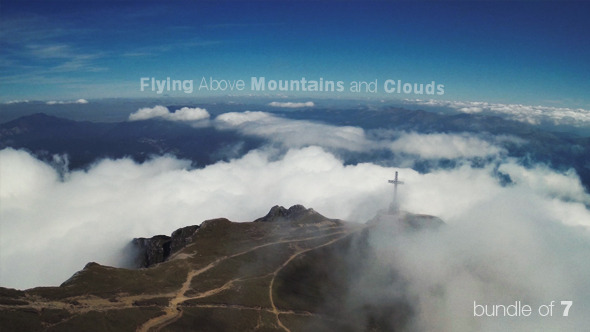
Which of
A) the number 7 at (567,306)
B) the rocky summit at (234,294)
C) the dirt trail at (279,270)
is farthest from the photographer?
the number 7 at (567,306)

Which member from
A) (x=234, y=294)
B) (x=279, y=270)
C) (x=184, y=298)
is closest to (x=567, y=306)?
(x=279, y=270)

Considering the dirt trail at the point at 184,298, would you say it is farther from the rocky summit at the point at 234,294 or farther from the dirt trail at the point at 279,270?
the rocky summit at the point at 234,294

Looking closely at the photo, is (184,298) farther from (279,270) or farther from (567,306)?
(567,306)

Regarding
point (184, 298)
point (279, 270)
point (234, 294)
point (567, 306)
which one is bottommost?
point (567, 306)

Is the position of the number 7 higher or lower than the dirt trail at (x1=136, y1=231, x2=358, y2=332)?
lower

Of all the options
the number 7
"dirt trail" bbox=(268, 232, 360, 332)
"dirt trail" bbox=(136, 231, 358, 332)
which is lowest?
the number 7

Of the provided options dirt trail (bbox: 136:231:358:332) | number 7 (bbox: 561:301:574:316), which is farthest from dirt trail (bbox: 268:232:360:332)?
number 7 (bbox: 561:301:574:316)

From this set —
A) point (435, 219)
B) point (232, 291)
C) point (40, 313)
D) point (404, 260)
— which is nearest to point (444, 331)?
point (404, 260)

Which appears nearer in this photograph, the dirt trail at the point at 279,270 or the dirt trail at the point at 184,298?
the dirt trail at the point at 184,298

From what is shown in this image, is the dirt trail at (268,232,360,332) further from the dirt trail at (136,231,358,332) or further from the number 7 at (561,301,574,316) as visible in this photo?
the number 7 at (561,301,574,316)

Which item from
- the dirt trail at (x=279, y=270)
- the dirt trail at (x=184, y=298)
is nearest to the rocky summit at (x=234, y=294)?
the dirt trail at (x=184, y=298)
